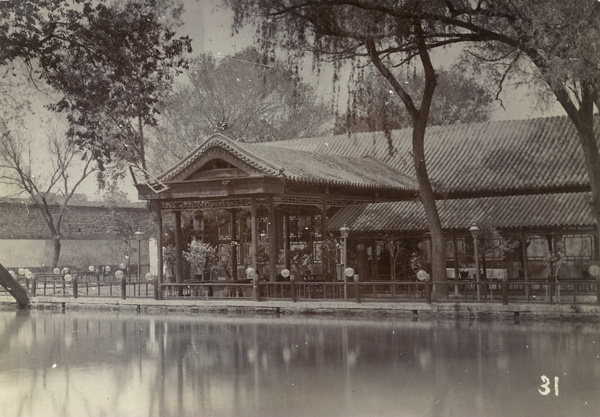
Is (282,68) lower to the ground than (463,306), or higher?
higher

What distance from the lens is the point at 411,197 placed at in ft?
78.1

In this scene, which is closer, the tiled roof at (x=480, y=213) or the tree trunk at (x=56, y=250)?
the tiled roof at (x=480, y=213)

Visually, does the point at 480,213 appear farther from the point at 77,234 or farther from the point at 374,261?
the point at 77,234

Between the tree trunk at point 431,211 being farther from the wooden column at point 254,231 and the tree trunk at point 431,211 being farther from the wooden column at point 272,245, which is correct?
the wooden column at point 254,231

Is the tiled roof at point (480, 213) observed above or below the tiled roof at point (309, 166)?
below

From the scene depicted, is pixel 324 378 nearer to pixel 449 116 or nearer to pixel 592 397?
pixel 592 397

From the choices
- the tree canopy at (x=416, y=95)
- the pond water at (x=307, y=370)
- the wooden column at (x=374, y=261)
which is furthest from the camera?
the wooden column at (x=374, y=261)

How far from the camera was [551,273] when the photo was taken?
63.0ft

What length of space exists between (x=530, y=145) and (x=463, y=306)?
5161 millimetres

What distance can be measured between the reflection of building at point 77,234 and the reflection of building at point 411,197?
112 inches

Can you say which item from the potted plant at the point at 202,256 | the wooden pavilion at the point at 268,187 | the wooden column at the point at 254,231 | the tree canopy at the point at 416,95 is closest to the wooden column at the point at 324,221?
the wooden pavilion at the point at 268,187

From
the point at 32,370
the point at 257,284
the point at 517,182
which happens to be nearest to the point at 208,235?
the point at 257,284

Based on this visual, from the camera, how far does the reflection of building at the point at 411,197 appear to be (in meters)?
19.0

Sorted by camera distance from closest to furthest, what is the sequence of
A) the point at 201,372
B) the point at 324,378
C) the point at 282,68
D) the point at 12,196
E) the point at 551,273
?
the point at 324,378 → the point at 201,372 → the point at 282,68 → the point at 12,196 → the point at 551,273
